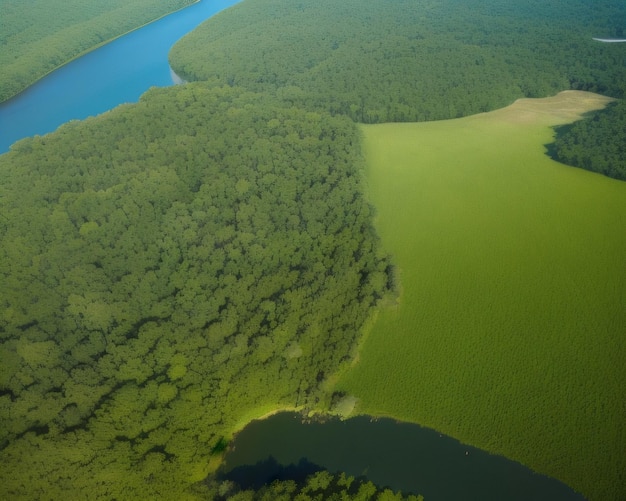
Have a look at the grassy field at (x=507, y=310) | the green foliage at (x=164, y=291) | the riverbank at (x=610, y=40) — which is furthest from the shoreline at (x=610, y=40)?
the green foliage at (x=164, y=291)

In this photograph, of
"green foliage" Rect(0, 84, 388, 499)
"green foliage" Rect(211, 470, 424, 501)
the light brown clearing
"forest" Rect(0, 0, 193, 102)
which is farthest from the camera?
"forest" Rect(0, 0, 193, 102)

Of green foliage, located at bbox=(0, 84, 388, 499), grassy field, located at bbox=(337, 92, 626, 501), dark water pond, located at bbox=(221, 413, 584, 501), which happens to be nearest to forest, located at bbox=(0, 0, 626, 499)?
green foliage, located at bbox=(0, 84, 388, 499)

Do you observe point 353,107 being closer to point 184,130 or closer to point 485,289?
point 184,130

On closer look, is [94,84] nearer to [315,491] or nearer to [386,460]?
[315,491]

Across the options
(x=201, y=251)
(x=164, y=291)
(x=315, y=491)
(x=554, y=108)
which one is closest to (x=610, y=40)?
(x=554, y=108)

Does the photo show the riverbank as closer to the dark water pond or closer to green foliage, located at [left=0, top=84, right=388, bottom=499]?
green foliage, located at [left=0, top=84, right=388, bottom=499]

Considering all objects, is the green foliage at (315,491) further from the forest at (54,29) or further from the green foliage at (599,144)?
the forest at (54,29)
